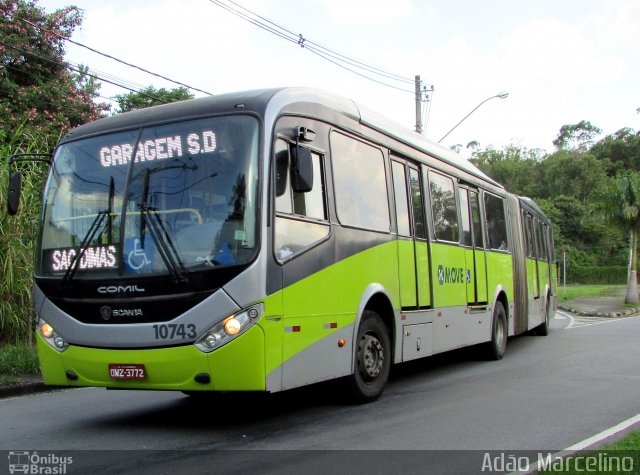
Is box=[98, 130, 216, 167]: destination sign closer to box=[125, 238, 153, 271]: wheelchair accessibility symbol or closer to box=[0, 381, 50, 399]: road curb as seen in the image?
box=[125, 238, 153, 271]: wheelchair accessibility symbol

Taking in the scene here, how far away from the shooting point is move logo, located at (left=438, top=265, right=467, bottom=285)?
9.81 m

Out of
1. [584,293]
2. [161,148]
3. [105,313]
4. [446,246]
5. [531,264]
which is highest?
[161,148]

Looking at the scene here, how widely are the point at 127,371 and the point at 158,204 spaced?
1523mm

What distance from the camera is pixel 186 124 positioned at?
21.3 feet

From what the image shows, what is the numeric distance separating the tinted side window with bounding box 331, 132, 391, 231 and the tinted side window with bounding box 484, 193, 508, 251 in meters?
4.87

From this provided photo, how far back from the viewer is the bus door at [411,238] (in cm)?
864

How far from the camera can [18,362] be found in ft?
33.9

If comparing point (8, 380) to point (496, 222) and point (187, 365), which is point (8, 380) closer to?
point (187, 365)

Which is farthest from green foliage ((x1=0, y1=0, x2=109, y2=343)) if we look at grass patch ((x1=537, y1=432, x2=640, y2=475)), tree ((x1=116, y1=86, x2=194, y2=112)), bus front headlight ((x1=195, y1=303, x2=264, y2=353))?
grass patch ((x1=537, y1=432, x2=640, y2=475))

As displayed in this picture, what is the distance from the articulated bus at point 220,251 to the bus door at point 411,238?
419 millimetres

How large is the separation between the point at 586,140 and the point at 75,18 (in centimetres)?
9446

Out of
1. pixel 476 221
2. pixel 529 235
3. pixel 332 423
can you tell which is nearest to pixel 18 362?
pixel 332 423

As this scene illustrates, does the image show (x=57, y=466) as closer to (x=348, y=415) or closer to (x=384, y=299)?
(x=348, y=415)

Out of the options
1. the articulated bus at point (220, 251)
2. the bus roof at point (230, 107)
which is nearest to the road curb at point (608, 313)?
the articulated bus at point (220, 251)
